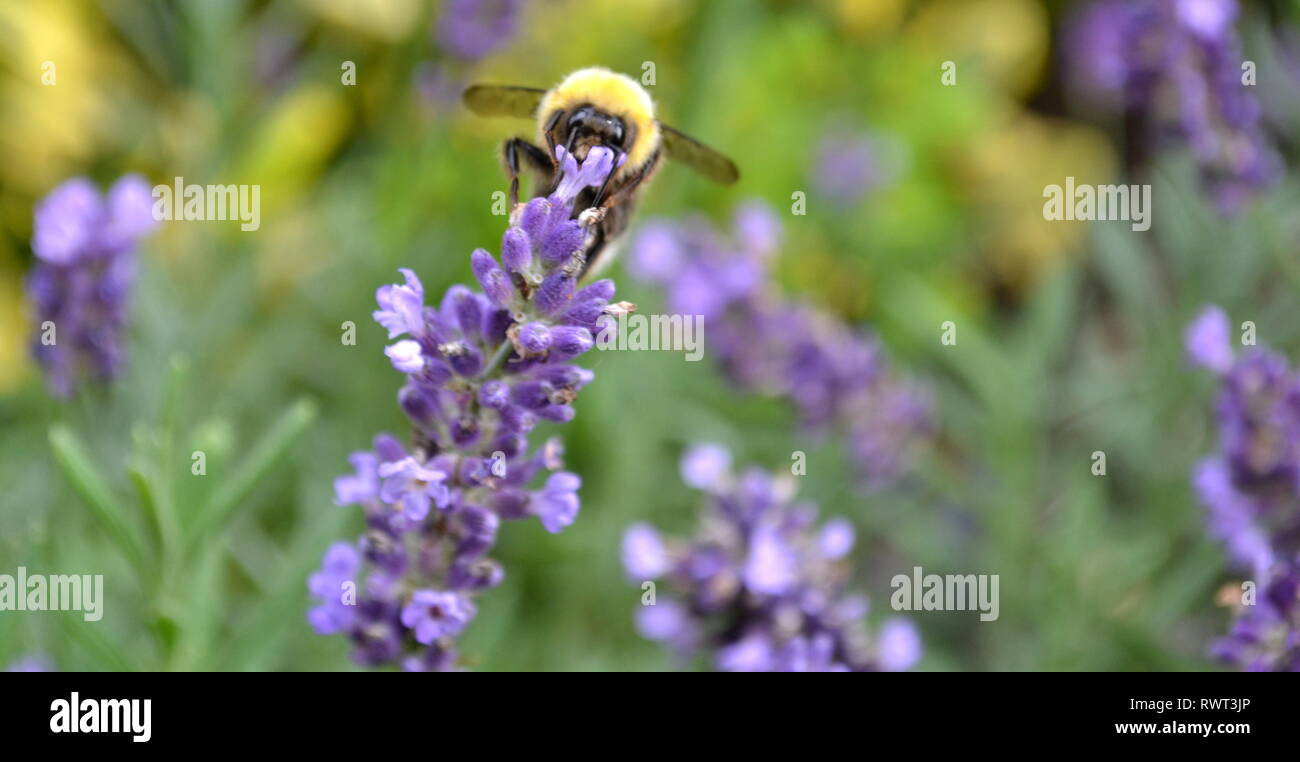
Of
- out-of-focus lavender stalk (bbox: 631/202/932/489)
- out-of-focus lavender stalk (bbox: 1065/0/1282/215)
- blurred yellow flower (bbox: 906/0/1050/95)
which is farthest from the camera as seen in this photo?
blurred yellow flower (bbox: 906/0/1050/95)

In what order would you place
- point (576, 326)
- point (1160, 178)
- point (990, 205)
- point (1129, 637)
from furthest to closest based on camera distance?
point (990, 205) < point (1160, 178) < point (1129, 637) < point (576, 326)

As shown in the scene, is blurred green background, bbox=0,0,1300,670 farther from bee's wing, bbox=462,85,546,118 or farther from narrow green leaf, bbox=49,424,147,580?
bee's wing, bbox=462,85,546,118

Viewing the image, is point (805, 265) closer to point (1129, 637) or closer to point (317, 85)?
point (317, 85)

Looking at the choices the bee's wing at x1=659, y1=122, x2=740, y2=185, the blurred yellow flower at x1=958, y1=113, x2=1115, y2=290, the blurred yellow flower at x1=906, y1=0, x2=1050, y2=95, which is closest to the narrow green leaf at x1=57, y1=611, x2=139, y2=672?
the bee's wing at x1=659, y1=122, x2=740, y2=185

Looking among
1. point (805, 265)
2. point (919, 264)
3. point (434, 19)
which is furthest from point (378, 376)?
point (919, 264)

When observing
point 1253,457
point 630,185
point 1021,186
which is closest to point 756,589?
point 630,185

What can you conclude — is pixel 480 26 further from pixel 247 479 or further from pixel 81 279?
pixel 247 479
